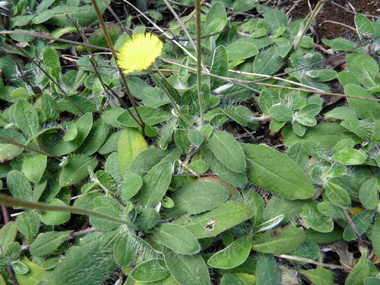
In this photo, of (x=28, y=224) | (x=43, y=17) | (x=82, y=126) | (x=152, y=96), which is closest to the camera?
(x=28, y=224)

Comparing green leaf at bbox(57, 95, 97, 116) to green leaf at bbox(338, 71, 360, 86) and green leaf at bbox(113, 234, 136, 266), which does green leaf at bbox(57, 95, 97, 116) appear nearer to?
green leaf at bbox(113, 234, 136, 266)

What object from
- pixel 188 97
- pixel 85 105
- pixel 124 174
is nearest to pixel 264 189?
pixel 188 97

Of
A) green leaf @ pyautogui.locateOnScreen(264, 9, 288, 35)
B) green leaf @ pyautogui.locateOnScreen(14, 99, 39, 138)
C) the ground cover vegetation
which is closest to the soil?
the ground cover vegetation

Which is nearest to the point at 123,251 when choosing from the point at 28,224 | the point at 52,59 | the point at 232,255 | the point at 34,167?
the point at 232,255

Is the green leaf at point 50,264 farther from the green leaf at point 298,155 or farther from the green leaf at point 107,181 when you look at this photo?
the green leaf at point 298,155

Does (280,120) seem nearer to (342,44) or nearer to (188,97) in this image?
(188,97)

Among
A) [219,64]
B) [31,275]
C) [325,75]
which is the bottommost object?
[31,275]

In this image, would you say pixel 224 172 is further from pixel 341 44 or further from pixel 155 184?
pixel 341 44
